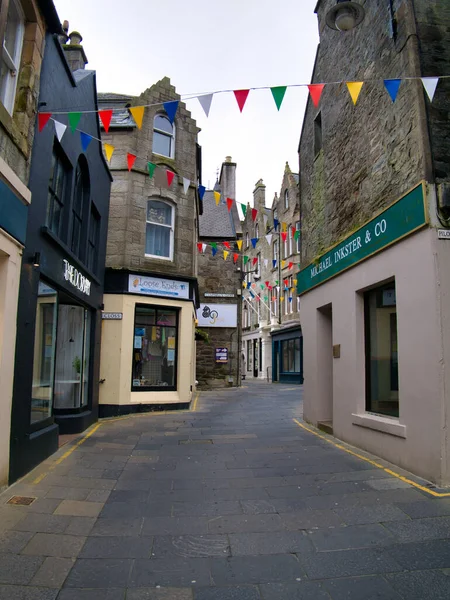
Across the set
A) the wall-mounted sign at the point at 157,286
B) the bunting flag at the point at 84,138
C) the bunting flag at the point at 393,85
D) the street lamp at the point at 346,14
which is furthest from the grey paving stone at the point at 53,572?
the wall-mounted sign at the point at 157,286

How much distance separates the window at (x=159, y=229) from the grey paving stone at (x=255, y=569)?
1029 cm

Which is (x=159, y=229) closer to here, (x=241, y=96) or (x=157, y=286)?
(x=157, y=286)

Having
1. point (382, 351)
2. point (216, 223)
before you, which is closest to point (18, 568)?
point (382, 351)

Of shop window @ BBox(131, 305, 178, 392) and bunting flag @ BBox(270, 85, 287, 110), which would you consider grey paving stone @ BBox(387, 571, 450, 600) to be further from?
shop window @ BBox(131, 305, 178, 392)

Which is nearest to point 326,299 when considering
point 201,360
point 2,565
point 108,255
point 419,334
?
point 419,334

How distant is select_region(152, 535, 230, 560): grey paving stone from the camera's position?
3.61m

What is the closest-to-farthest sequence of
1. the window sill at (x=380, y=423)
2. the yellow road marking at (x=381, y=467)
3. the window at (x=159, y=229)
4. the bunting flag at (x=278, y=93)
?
the yellow road marking at (x=381, y=467) < the window sill at (x=380, y=423) < the bunting flag at (x=278, y=93) < the window at (x=159, y=229)

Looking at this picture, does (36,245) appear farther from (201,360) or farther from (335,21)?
(201,360)

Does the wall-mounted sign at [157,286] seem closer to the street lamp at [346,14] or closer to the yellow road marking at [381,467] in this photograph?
the yellow road marking at [381,467]

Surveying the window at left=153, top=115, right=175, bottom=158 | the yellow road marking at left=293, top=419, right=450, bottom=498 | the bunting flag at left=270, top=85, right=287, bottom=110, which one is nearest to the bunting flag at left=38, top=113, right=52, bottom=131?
the bunting flag at left=270, top=85, right=287, bottom=110

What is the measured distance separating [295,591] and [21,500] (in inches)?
124

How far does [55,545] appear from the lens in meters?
3.75

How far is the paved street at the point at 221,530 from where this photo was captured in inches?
123

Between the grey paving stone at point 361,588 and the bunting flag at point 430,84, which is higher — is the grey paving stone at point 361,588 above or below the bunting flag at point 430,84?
below
